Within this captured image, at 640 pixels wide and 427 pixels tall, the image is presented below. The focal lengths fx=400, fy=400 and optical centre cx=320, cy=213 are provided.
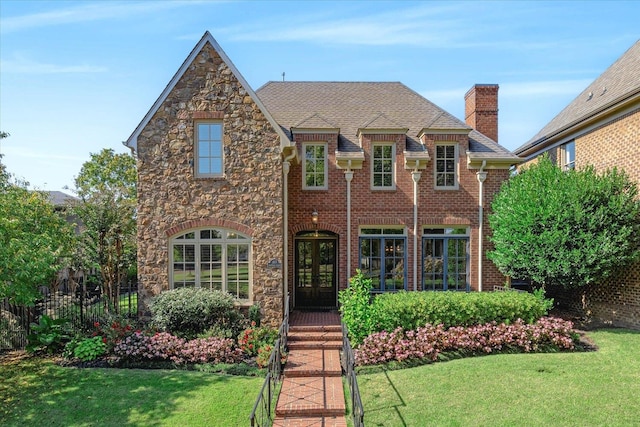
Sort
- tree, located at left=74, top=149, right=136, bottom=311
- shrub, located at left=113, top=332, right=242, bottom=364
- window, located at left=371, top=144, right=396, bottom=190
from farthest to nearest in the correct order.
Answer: window, located at left=371, top=144, right=396, bottom=190 → tree, located at left=74, top=149, right=136, bottom=311 → shrub, located at left=113, top=332, right=242, bottom=364

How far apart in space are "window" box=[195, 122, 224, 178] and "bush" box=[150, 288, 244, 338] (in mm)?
3345

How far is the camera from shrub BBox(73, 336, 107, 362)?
31.9 ft

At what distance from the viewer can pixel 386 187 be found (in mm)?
13344

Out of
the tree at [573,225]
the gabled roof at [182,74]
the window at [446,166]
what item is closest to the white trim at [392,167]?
the window at [446,166]

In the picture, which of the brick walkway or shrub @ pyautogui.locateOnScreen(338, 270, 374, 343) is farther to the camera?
shrub @ pyautogui.locateOnScreen(338, 270, 374, 343)

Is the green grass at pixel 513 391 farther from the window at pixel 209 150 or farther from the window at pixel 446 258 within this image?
the window at pixel 209 150

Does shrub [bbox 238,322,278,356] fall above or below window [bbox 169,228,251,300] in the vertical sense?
below

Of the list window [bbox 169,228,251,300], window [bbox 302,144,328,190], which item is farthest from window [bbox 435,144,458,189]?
window [bbox 169,228,251,300]

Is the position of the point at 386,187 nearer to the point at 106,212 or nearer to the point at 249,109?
the point at 249,109

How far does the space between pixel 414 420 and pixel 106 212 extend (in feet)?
34.8

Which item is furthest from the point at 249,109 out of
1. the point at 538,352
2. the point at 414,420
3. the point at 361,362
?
the point at 538,352

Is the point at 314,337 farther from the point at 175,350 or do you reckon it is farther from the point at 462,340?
the point at 462,340

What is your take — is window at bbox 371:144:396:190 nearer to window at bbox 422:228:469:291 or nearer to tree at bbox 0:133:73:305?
window at bbox 422:228:469:291

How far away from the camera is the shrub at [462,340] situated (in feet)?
31.1
